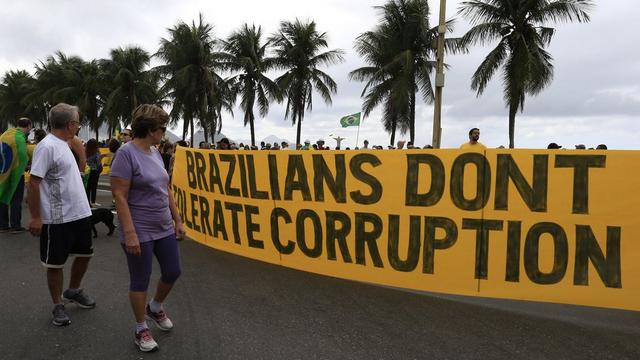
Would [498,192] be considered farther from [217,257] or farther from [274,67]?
[274,67]

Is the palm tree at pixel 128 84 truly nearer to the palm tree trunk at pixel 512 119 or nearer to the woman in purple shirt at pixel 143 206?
the palm tree trunk at pixel 512 119

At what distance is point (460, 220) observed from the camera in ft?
14.4

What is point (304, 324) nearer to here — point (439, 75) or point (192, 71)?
point (439, 75)

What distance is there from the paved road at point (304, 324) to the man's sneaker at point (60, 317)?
0.22 feet

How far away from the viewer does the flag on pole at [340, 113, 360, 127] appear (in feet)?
72.2

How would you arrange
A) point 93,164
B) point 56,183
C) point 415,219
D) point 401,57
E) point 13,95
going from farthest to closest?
point 13,95 → point 401,57 → point 93,164 → point 415,219 → point 56,183

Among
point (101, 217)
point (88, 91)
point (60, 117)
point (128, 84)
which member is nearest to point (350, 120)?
point (101, 217)

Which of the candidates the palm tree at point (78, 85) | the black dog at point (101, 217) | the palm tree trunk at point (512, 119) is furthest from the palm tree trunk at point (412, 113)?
the palm tree at point (78, 85)

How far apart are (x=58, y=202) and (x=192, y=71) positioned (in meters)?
36.0

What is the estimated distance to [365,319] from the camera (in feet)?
12.7

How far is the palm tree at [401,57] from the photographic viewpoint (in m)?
27.0

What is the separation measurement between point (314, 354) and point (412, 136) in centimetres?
2495

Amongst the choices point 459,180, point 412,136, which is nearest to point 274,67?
point 412,136

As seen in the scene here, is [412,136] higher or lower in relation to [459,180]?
higher
